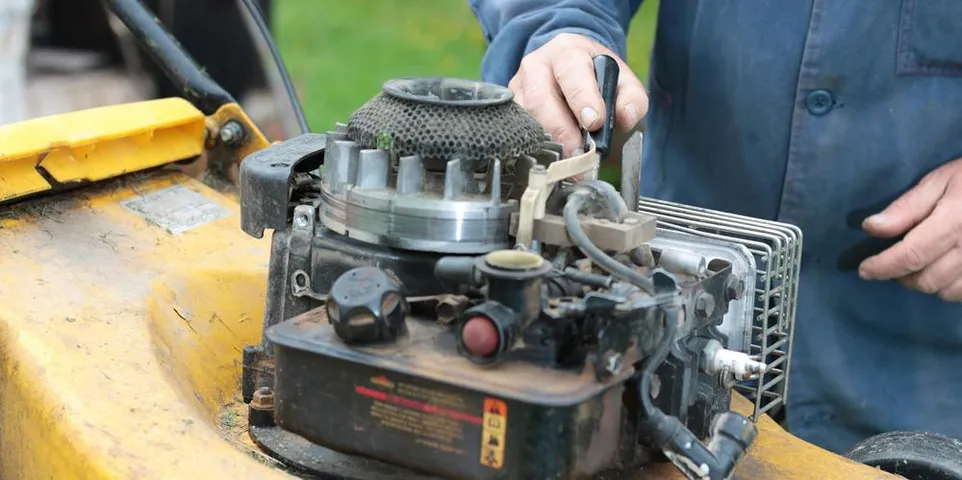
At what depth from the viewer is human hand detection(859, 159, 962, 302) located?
1.68 m

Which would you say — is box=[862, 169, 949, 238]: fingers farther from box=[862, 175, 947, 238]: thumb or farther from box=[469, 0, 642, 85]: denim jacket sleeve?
box=[469, 0, 642, 85]: denim jacket sleeve

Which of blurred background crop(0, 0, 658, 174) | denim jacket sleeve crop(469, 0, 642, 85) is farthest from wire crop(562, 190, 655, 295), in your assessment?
blurred background crop(0, 0, 658, 174)

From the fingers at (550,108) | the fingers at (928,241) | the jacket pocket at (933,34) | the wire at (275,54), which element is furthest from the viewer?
the wire at (275,54)

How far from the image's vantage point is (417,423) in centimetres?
108

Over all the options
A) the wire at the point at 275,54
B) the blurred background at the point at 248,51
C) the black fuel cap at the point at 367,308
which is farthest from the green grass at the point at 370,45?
the black fuel cap at the point at 367,308

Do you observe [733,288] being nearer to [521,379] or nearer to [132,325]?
[521,379]

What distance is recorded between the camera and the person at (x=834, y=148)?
1.81 metres

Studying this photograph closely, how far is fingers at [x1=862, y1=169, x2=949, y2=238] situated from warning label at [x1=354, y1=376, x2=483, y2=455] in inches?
36.3

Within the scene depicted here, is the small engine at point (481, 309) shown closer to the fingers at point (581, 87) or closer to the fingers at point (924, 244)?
the fingers at point (581, 87)

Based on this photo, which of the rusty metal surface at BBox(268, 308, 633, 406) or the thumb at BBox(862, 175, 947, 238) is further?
the thumb at BBox(862, 175, 947, 238)

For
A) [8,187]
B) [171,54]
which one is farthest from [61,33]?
[8,187]

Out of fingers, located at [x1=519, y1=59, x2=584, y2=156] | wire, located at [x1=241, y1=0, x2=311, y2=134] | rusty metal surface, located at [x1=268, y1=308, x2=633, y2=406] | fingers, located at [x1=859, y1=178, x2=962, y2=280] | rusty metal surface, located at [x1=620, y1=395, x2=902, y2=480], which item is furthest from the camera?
wire, located at [x1=241, y1=0, x2=311, y2=134]

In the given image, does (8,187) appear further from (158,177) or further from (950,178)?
(950,178)

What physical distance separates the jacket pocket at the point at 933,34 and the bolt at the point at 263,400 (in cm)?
109
